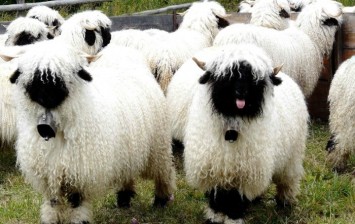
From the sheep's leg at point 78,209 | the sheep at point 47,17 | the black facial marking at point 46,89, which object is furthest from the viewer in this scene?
the sheep at point 47,17

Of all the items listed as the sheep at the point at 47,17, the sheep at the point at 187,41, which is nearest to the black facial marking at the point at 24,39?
the sheep at the point at 47,17

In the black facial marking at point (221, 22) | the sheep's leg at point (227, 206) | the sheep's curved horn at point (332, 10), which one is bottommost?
the black facial marking at point (221, 22)

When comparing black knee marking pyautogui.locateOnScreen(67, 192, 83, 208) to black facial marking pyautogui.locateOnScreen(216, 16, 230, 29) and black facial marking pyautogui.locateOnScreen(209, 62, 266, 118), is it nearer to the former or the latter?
black facial marking pyautogui.locateOnScreen(209, 62, 266, 118)

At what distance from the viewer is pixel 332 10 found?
8.97 metres

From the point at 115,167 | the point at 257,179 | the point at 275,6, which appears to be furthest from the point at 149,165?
the point at 275,6

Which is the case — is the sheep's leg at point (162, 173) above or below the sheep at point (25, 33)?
above

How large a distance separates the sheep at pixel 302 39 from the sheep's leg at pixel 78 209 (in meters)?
3.56

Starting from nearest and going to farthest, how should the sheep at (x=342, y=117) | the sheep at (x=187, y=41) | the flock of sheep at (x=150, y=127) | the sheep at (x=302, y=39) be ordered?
the flock of sheep at (x=150, y=127), the sheep at (x=342, y=117), the sheep at (x=187, y=41), the sheep at (x=302, y=39)

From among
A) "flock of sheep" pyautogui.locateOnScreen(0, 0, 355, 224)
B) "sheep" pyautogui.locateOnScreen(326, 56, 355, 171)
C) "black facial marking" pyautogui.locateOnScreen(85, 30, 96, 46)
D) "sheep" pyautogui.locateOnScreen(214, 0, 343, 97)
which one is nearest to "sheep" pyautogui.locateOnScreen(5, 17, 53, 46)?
"black facial marking" pyautogui.locateOnScreen(85, 30, 96, 46)

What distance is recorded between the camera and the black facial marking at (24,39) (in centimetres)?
899

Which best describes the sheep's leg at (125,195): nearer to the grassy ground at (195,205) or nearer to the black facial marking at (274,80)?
the grassy ground at (195,205)

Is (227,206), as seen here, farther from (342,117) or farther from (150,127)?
(342,117)

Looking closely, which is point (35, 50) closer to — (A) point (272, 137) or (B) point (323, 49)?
(A) point (272, 137)

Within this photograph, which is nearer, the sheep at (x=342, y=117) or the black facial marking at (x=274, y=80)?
the black facial marking at (x=274, y=80)
